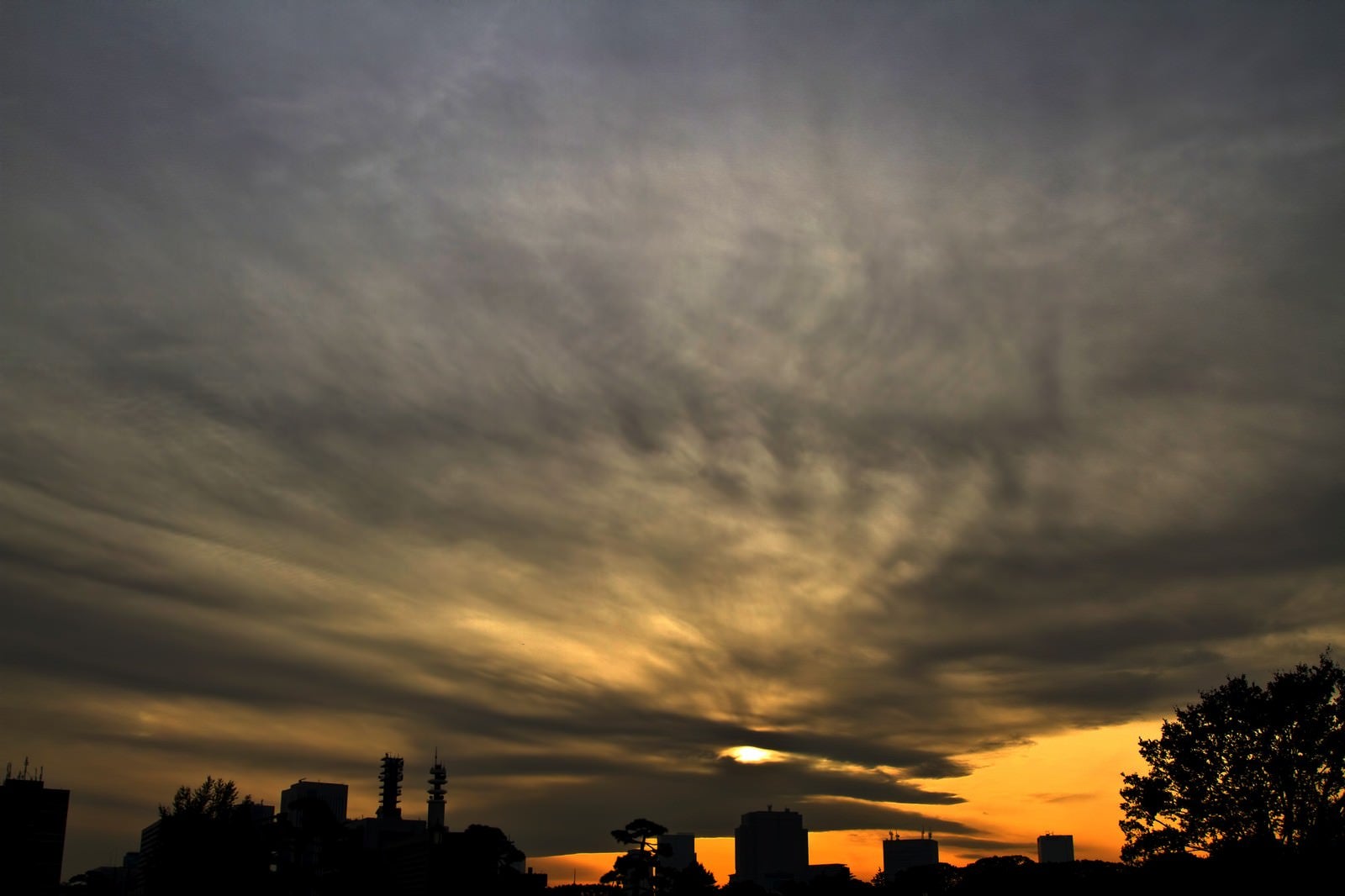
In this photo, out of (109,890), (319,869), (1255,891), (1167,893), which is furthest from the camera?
(109,890)

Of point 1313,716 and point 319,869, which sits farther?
point 319,869

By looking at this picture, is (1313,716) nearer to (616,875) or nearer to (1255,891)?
(1255,891)

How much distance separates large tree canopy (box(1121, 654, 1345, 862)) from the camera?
56406 millimetres

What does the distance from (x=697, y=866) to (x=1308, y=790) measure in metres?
96.5

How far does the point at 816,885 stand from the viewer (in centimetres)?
10906

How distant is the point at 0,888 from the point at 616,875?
324 ft

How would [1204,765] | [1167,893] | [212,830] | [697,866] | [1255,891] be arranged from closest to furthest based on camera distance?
[1255,891], [1167,893], [1204,765], [212,830], [697,866]

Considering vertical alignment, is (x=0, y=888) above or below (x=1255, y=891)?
below

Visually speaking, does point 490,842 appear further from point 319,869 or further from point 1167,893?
point 1167,893

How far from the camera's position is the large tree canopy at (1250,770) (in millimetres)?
56406

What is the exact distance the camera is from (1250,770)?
192ft

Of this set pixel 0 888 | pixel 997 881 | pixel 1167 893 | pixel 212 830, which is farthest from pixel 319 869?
pixel 0 888

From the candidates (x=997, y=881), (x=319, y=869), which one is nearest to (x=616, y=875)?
(x=319, y=869)

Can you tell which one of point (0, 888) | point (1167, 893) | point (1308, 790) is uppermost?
point (1308, 790)
